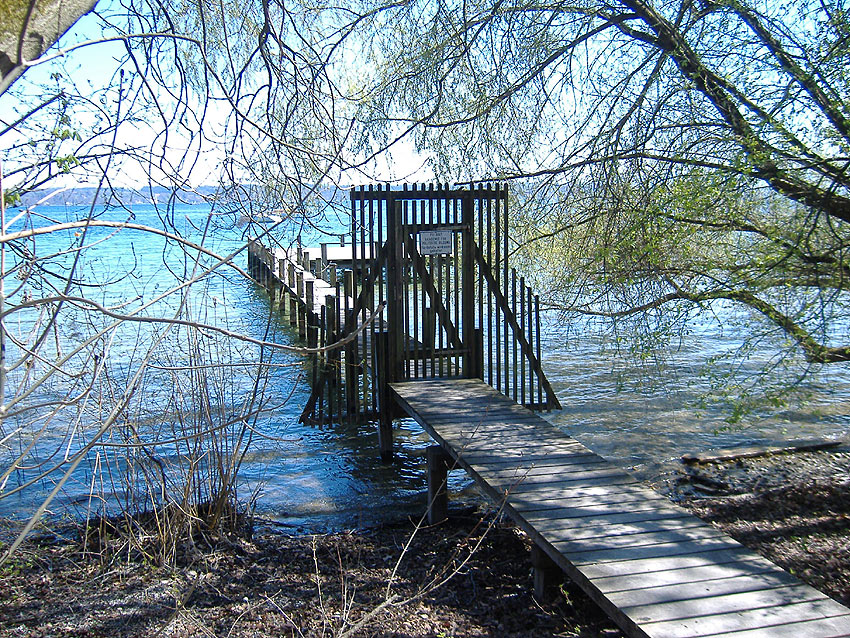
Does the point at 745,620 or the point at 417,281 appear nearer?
the point at 745,620

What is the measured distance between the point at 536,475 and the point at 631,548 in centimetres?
123

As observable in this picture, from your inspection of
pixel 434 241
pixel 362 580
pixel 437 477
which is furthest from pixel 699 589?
pixel 434 241

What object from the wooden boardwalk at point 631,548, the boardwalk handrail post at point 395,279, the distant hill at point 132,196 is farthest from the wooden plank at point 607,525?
the boardwalk handrail post at point 395,279

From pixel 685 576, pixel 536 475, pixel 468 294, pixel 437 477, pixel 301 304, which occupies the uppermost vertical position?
pixel 301 304

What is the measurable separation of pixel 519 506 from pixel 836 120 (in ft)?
10.2

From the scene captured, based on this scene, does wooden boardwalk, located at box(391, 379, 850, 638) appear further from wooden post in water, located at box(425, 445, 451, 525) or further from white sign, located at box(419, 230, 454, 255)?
white sign, located at box(419, 230, 454, 255)

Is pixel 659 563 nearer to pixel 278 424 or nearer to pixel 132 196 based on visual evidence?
pixel 132 196

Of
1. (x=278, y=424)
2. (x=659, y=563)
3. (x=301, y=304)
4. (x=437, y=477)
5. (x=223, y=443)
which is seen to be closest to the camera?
(x=659, y=563)

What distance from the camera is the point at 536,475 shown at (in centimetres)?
535

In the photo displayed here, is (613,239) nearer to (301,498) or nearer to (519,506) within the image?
(519,506)

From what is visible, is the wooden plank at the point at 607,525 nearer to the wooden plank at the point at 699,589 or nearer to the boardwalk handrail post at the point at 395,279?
the wooden plank at the point at 699,589

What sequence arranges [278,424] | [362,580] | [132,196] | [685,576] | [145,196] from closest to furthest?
1. [145,196]
2. [685,576]
3. [132,196]
4. [362,580]
5. [278,424]

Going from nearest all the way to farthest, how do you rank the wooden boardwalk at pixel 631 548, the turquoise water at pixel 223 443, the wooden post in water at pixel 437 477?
the wooden boardwalk at pixel 631 548
the turquoise water at pixel 223 443
the wooden post in water at pixel 437 477

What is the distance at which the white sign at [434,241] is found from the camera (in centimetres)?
804
